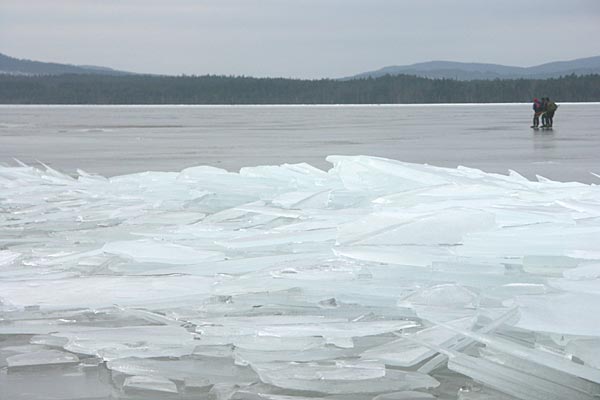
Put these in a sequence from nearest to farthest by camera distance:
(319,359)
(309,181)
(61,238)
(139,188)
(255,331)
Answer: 1. (319,359)
2. (255,331)
3. (61,238)
4. (309,181)
5. (139,188)

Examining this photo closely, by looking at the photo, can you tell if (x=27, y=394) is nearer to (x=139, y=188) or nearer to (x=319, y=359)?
(x=319, y=359)

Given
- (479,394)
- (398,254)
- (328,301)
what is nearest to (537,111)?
(398,254)

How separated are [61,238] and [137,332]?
2026 mm

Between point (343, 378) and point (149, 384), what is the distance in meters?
0.51

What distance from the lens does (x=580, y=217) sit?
362cm

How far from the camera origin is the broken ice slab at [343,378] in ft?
7.16

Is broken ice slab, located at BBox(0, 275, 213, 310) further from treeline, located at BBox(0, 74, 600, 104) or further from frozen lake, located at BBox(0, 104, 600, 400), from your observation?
treeline, located at BBox(0, 74, 600, 104)

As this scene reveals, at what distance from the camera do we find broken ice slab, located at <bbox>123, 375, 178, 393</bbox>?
222 centimetres

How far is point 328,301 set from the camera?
2922 millimetres

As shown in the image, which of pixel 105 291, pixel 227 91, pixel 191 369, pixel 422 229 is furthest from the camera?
pixel 227 91

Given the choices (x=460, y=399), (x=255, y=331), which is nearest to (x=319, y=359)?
(x=255, y=331)

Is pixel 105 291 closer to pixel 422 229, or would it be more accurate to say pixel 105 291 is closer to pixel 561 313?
pixel 422 229

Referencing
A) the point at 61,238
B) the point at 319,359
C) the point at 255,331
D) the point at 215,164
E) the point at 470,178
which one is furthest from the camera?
the point at 215,164

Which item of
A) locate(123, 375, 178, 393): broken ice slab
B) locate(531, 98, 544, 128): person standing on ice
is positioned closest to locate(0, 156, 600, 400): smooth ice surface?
locate(123, 375, 178, 393): broken ice slab
